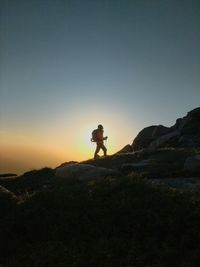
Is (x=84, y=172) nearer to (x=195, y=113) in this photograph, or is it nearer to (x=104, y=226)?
(x=104, y=226)

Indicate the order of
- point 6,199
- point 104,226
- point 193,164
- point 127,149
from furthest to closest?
point 127,149, point 193,164, point 6,199, point 104,226

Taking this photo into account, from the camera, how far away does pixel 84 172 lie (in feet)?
79.4

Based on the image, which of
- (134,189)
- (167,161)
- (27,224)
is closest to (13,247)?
(27,224)

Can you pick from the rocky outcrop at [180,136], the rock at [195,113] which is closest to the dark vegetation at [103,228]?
the rocky outcrop at [180,136]

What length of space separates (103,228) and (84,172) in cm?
1051

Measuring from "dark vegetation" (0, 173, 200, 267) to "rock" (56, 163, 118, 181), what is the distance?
4930 mm

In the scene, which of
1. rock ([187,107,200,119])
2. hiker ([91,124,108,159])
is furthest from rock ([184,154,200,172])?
rock ([187,107,200,119])

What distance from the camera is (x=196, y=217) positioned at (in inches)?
546

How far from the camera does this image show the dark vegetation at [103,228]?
11500 millimetres

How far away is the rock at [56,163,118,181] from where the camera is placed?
23281 millimetres

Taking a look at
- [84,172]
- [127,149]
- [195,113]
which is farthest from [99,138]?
[195,113]

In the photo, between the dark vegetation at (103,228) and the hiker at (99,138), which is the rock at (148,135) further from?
the dark vegetation at (103,228)

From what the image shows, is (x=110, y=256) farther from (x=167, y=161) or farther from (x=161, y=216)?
(x=167, y=161)

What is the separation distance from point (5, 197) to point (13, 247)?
15.7 feet
